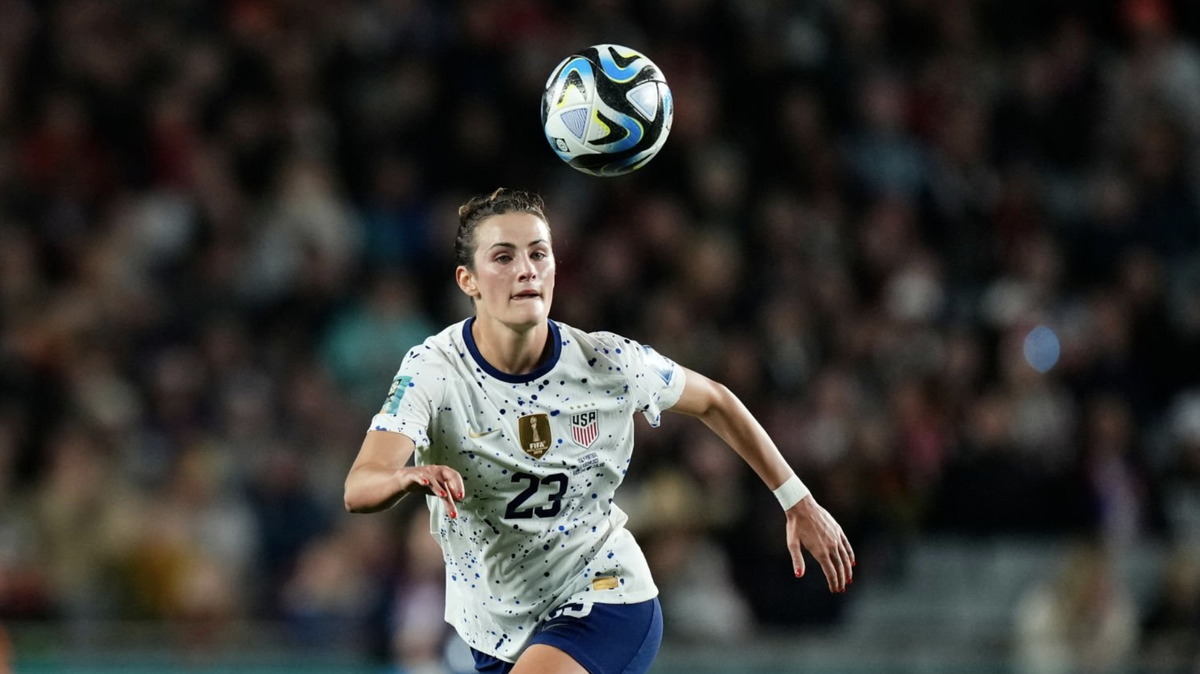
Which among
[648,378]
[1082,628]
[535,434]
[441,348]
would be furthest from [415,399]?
[1082,628]

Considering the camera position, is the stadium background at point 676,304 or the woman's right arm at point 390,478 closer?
the woman's right arm at point 390,478

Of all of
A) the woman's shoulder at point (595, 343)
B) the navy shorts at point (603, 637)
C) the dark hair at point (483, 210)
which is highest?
the dark hair at point (483, 210)

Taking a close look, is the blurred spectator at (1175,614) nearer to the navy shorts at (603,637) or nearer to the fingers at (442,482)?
the navy shorts at (603,637)

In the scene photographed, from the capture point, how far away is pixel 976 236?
1166 centimetres

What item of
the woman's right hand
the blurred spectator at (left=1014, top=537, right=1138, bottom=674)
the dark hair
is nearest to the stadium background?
the blurred spectator at (left=1014, top=537, right=1138, bottom=674)

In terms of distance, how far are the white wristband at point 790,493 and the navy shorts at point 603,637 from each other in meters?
0.54

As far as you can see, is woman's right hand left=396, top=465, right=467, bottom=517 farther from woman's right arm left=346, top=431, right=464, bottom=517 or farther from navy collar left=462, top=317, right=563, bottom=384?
navy collar left=462, top=317, right=563, bottom=384

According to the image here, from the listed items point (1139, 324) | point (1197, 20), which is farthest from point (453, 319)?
point (1197, 20)

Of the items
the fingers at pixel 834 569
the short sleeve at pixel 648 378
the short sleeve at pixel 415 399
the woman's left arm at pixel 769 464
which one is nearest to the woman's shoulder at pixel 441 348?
the short sleeve at pixel 415 399

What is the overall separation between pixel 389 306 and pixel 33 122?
2906mm

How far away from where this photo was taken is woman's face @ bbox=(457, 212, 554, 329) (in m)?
5.00

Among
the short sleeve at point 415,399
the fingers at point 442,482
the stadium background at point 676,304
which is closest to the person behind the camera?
the fingers at point 442,482

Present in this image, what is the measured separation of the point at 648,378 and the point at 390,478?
1230 mm

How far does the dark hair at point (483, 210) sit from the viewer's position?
5121 millimetres
